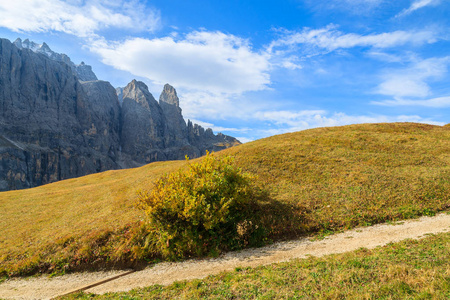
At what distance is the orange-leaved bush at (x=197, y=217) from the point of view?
15.9 metres

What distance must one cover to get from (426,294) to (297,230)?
10.4 meters

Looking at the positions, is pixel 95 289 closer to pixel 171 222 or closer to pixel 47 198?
pixel 171 222

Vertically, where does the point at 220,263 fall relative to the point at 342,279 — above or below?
below

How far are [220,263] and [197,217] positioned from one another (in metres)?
3.32

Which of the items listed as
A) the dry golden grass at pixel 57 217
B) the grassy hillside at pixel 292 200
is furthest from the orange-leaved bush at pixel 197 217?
the dry golden grass at pixel 57 217

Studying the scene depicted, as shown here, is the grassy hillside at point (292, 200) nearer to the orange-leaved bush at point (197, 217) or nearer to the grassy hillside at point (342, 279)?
the orange-leaved bush at point (197, 217)

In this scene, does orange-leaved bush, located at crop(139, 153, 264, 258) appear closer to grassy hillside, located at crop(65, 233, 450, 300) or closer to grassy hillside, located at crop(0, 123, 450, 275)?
grassy hillside, located at crop(0, 123, 450, 275)

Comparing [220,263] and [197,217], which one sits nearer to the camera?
[220,263]

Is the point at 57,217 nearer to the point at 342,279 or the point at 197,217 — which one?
the point at 197,217

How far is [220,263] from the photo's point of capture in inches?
582

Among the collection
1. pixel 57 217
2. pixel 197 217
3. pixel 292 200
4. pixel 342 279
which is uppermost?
pixel 197 217

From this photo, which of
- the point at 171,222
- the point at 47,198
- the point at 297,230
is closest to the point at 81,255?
the point at 171,222

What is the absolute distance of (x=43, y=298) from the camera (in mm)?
13008

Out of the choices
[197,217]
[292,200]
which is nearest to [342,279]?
[197,217]
